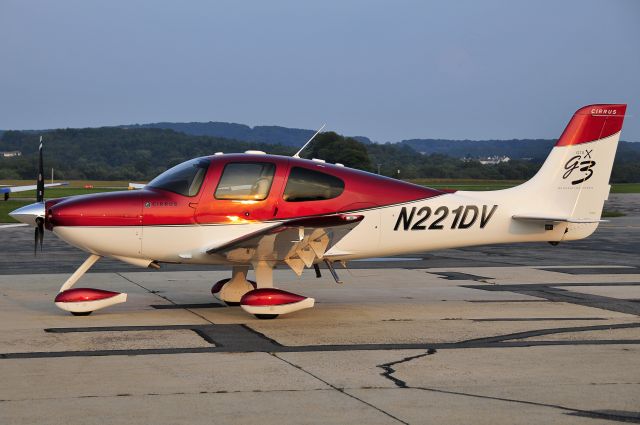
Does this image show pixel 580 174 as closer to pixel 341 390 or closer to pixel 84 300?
pixel 341 390

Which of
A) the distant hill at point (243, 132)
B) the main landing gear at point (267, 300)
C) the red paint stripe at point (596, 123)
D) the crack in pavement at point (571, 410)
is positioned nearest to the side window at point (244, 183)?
the main landing gear at point (267, 300)

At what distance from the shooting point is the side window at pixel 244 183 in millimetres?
11523

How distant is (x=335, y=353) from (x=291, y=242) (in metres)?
2.43

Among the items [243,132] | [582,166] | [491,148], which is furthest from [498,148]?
[243,132]

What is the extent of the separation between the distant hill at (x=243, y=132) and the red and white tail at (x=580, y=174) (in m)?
115

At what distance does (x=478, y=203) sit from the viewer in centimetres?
1251

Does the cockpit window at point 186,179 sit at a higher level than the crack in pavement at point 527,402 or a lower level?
higher

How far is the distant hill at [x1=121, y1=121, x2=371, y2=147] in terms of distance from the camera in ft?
444

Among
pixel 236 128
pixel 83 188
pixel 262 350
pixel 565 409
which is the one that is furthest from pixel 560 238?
pixel 236 128

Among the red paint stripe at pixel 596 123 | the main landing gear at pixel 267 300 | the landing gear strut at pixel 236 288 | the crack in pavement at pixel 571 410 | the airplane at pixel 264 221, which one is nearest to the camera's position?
the crack in pavement at pixel 571 410

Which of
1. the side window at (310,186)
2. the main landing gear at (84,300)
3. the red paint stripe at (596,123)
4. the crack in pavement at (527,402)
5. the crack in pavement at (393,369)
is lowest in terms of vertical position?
the main landing gear at (84,300)

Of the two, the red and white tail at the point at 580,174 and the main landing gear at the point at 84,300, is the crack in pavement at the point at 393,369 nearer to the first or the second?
the main landing gear at the point at 84,300

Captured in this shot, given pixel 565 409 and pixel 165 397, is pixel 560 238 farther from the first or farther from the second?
pixel 165 397

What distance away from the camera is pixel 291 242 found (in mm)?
11242
